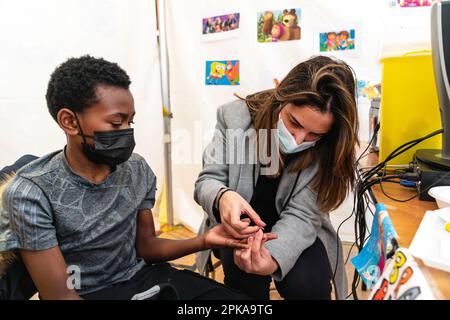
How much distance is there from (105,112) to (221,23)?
139 centimetres

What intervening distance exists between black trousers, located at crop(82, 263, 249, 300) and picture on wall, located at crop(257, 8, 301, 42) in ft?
4.76

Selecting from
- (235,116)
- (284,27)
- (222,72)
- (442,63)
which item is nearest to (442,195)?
(442,63)

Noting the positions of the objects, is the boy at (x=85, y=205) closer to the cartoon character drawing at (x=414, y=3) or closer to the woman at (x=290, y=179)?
the woman at (x=290, y=179)

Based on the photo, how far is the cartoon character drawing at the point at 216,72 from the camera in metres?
2.03

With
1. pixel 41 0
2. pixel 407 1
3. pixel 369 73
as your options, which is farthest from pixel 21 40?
pixel 407 1

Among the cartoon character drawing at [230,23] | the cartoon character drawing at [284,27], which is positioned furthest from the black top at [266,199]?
the cartoon character drawing at [230,23]

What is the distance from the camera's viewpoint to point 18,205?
0.73 meters

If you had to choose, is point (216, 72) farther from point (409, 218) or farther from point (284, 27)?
point (409, 218)

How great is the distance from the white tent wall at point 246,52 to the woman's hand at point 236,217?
3.99ft

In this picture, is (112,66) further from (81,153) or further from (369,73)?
(369,73)

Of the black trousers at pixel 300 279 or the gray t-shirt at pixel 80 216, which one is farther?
the black trousers at pixel 300 279

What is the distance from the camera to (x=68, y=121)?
81 centimetres
